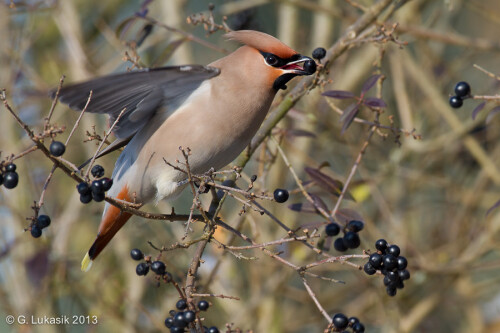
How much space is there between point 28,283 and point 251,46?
6.55 ft

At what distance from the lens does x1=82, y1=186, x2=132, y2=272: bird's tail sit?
107 inches

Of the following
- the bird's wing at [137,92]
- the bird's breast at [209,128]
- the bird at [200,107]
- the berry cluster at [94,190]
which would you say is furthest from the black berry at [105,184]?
the bird's breast at [209,128]

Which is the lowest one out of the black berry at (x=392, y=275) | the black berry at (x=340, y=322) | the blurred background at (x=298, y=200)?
the black berry at (x=340, y=322)

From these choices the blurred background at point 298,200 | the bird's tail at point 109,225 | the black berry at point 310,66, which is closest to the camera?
the black berry at point 310,66

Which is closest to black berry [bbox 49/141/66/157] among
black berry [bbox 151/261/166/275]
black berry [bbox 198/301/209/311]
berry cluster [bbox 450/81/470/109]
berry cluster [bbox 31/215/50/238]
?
berry cluster [bbox 31/215/50/238]

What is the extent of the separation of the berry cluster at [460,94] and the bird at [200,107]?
19.8 inches

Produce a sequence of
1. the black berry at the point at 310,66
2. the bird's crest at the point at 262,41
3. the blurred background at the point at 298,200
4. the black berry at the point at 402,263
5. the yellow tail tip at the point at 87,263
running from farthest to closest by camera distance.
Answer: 1. the blurred background at the point at 298,200
2. the yellow tail tip at the point at 87,263
3. the bird's crest at the point at 262,41
4. the black berry at the point at 310,66
5. the black berry at the point at 402,263

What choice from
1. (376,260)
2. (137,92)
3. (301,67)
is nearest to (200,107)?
(137,92)

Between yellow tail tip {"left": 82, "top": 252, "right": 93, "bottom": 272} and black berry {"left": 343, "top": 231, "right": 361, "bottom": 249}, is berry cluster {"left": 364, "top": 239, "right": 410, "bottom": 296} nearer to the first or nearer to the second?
black berry {"left": 343, "top": 231, "right": 361, "bottom": 249}

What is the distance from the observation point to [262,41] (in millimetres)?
2537

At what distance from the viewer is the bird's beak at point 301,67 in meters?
2.42

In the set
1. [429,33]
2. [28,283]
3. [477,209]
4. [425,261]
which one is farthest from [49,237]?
[477,209]

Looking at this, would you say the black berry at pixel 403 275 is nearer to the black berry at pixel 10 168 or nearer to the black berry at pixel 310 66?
the black berry at pixel 310 66

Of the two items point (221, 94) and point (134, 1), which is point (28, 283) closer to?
point (221, 94)
